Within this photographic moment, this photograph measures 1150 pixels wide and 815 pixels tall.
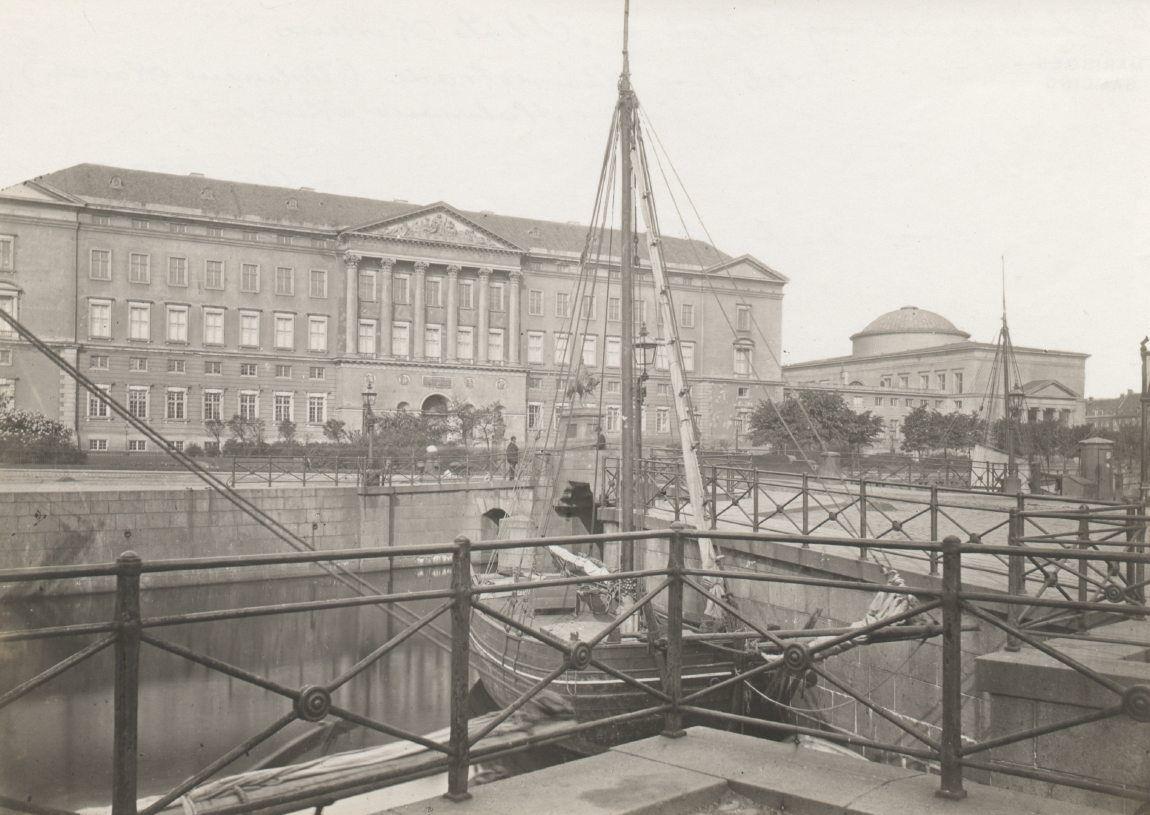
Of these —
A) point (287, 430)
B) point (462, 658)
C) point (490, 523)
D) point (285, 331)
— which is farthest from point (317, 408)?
point (462, 658)

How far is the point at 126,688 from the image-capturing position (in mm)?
2822

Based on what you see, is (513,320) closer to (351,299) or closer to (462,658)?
(351,299)

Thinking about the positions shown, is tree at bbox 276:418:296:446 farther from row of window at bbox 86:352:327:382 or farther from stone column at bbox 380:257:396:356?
stone column at bbox 380:257:396:356

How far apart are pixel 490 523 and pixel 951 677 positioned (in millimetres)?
27420

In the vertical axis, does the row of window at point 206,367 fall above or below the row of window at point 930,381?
below

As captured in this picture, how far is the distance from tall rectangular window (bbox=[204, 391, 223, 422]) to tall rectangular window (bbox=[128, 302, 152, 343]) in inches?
184

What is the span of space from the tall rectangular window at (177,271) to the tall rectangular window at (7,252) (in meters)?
7.65

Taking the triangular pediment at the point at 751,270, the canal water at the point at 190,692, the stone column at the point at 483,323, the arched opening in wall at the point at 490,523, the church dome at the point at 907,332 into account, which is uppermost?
the triangular pediment at the point at 751,270

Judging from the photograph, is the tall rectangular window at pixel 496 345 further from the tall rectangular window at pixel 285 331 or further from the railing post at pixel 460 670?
the railing post at pixel 460 670

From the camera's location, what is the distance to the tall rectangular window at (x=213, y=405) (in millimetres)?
50159

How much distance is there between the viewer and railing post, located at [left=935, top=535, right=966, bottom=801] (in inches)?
133

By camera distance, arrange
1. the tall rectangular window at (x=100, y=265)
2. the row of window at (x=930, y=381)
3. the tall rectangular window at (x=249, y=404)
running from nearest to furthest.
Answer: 1. the tall rectangular window at (x=100, y=265)
2. the tall rectangular window at (x=249, y=404)
3. the row of window at (x=930, y=381)

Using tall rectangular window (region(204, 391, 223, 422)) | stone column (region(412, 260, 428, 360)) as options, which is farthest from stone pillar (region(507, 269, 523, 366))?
tall rectangular window (region(204, 391, 223, 422))

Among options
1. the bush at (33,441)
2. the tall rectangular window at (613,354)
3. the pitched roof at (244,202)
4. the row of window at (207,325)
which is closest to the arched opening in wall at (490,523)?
the bush at (33,441)
